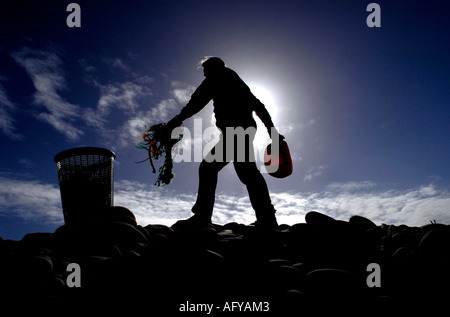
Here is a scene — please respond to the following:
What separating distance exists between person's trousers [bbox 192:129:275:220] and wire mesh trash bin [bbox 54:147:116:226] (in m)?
1.75

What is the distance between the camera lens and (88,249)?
242 centimetres

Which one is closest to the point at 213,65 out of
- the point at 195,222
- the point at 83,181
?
the point at 195,222

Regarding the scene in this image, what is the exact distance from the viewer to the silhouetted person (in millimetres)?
3402

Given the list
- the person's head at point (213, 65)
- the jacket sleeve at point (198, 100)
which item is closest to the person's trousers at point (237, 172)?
the jacket sleeve at point (198, 100)

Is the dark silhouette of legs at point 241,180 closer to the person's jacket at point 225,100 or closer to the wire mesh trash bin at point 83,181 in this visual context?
the person's jacket at point 225,100

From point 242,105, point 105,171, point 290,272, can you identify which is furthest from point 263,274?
point 105,171

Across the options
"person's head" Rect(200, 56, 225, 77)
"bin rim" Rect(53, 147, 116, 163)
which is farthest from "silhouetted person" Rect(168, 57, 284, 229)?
"bin rim" Rect(53, 147, 116, 163)

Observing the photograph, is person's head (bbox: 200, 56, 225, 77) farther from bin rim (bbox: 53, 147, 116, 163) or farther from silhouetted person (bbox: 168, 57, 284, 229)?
bin rim (bbox: 53, 147, 116, 163)

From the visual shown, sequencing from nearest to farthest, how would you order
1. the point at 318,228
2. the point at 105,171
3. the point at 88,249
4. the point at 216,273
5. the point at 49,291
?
the point at 49,291, the point at 216,273, the point at 88,249, the point at 318,228, the point at 105,171

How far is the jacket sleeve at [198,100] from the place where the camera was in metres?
3.54

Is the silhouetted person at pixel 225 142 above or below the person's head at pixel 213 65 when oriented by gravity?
below

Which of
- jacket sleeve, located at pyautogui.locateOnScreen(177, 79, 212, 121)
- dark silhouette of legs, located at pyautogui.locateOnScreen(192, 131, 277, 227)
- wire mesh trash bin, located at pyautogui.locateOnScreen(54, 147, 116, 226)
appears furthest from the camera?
wire mesh trash bin, located at pyautogui.locateOnScreen(54, 147, 116, 226)

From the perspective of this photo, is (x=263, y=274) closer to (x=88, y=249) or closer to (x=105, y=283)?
(x=105, y=283)
